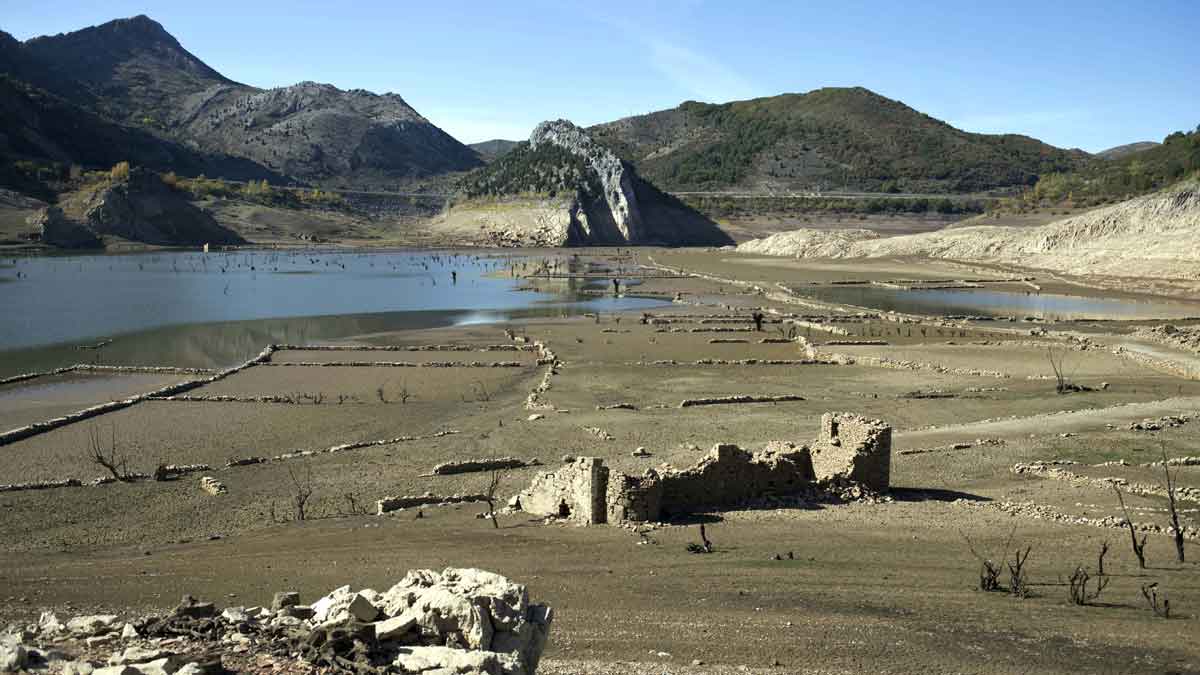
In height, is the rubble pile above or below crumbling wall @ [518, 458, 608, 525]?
above

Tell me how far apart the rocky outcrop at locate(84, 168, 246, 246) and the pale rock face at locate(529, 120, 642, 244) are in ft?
163

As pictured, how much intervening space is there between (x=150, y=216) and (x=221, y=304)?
6916 centimetres

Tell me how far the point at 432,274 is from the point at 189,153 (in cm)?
10988

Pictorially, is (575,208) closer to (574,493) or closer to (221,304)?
(221,304)

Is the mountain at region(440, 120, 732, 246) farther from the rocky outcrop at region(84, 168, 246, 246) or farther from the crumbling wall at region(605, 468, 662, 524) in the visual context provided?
the crumbling wall at region(605, 468, 662, 524)

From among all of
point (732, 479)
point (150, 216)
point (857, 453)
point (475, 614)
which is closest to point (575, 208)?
point (150, 216)

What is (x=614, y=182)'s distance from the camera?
146m

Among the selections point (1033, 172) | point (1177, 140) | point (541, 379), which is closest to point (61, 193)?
point (541, 379)

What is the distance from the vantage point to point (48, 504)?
17594mm

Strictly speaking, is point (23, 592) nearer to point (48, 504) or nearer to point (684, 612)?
point (48, 504)

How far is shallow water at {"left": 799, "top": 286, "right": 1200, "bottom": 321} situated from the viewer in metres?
54.9

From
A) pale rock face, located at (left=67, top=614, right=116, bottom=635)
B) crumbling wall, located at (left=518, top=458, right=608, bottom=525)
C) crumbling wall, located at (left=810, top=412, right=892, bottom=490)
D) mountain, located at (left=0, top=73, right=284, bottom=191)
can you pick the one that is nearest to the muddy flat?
crumbling wall, located at (left=518, top=458, right=608, bottom=525)

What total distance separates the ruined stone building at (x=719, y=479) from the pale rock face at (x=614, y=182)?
12296 centimetres

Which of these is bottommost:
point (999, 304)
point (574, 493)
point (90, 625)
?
point (574, 493)
